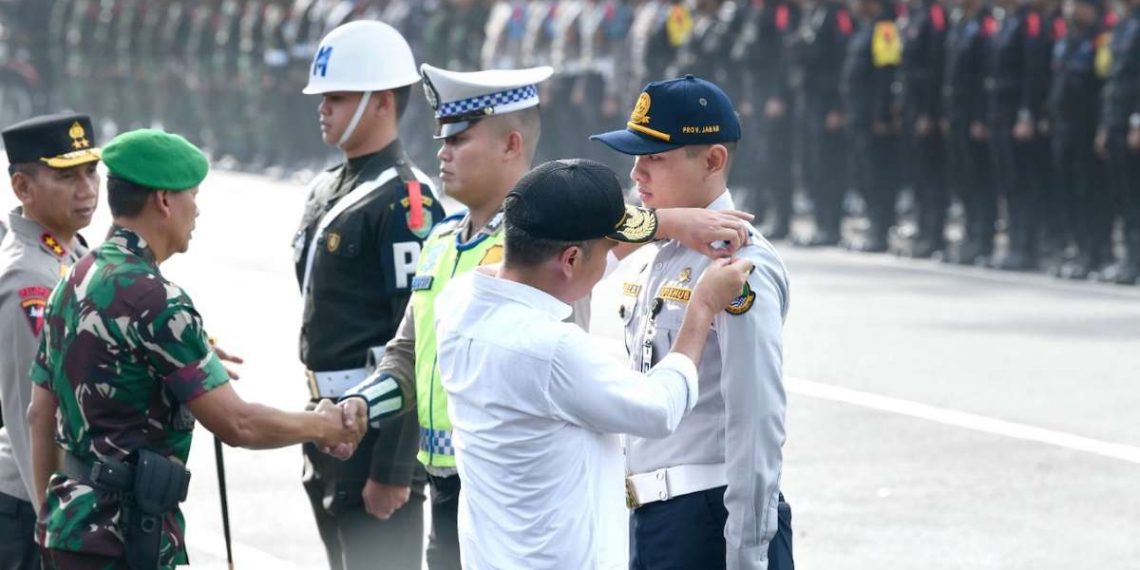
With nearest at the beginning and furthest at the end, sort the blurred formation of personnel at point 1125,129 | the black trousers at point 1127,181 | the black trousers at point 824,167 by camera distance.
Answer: the blurred formation of personnel at point 1125,129, the black trousers at point 1127,181, the black trousers at point 824,167

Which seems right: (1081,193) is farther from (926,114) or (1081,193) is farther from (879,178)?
(879,178)

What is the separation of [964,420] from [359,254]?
5.07m

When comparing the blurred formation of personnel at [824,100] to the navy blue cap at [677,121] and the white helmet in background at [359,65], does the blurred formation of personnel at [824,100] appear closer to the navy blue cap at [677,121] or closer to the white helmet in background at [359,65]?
the white helmet in background at [359,65]

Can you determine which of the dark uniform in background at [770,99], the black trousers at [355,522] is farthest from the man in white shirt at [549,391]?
the dark uniform in background at [770,99]

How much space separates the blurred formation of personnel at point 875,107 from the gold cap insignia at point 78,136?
12565 mm

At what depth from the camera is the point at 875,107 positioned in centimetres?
1852

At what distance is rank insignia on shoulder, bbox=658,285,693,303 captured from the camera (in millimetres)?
5090

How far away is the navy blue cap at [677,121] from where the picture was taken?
515 cm

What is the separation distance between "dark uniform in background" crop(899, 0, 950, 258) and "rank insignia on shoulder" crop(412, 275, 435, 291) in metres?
12.4

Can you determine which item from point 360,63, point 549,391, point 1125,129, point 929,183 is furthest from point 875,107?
point 549,391

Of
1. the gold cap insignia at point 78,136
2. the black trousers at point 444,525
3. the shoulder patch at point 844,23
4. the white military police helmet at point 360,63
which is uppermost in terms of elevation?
the white military police helmet at point 360,63

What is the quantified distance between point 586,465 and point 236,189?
21.7 meters

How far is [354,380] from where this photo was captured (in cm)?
654

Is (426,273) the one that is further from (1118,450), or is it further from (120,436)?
(1118,450)
